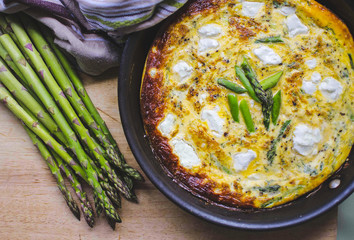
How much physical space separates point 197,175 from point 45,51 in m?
1.55

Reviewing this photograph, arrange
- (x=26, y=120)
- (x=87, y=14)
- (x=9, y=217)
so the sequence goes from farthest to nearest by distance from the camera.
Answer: (x=9, y=217) < (x=26, y=120) < (x=87, y=14)

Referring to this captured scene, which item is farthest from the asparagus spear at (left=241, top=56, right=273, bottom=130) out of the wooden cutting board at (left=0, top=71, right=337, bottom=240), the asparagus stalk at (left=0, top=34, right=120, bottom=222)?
the asparagus stalk at (left=0, top=34, right=120, bottom=222)

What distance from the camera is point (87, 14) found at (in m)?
2.73

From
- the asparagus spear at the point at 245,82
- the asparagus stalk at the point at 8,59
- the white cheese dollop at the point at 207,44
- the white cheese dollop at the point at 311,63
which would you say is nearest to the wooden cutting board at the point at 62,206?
the asparagus stalk at the point at 8,59

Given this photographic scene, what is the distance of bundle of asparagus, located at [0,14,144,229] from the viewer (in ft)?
9.67

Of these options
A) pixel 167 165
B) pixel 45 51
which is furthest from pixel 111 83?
pixel 167 165

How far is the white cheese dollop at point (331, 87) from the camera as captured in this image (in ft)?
8.24

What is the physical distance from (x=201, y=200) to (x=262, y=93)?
868 millimetres

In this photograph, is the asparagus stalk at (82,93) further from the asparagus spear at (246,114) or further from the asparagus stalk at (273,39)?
the asparagus stalk at (273,39)

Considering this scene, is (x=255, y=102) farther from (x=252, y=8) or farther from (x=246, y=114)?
(x=252, y=8)

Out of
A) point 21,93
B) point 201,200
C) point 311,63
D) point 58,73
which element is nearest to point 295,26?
point 311,63

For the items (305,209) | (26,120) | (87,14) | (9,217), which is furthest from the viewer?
(9,217)

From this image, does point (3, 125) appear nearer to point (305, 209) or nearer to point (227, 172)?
point (227, 172)

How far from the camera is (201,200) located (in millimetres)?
2684
